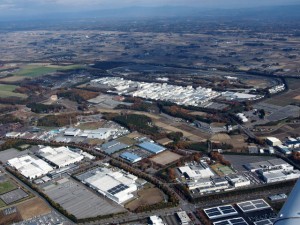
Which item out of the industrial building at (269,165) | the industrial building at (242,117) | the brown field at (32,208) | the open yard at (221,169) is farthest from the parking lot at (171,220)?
the industrial building at (242,117)

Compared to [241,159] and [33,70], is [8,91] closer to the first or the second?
[33,70]

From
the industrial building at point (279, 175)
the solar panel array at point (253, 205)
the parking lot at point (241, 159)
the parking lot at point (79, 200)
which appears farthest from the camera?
the parking lot at point (241, 159)

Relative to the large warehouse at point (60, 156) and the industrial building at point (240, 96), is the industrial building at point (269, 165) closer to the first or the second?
the large warehouse at point (60, 156)

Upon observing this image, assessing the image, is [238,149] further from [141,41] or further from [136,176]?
[141,41]

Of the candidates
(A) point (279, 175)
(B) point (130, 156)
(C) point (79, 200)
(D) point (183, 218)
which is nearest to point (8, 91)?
(B) point (130, 156)

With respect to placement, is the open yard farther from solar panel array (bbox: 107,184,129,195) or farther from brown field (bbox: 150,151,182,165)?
solar panel array (bbox: 107,184,129,195)
